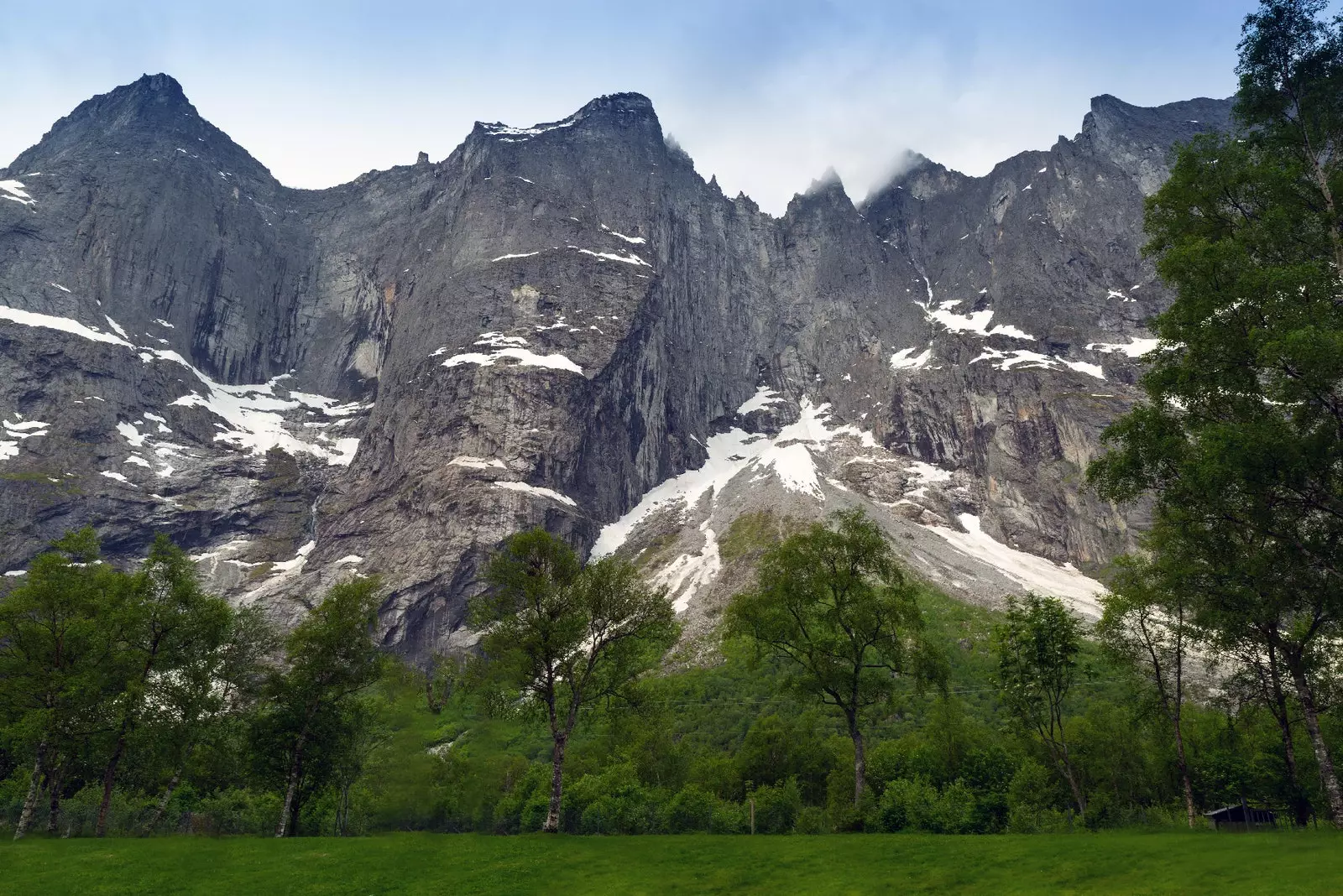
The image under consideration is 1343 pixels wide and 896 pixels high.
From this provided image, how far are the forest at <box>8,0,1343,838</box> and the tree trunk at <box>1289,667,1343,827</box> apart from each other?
105 mm

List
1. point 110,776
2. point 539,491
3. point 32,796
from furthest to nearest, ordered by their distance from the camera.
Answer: point 539,491, point 110,776, point 32,796

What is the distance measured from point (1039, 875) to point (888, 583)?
16.7m

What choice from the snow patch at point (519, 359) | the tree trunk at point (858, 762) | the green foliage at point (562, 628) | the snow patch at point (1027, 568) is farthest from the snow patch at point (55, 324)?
the tree trunk at point (858, 762)

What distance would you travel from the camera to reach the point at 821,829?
118ft

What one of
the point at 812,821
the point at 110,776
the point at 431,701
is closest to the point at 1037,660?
the point at 812,821

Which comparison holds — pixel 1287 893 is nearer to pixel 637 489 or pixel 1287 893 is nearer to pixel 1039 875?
pixel 1039 875

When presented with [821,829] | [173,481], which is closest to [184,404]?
[173,481]

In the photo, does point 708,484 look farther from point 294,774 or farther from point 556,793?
point 556,793

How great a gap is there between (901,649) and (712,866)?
15099 millimetres

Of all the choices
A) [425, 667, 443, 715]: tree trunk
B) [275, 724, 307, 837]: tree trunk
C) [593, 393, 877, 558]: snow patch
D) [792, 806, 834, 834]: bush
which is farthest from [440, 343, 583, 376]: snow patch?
[792, 806, 834, 834]: bush

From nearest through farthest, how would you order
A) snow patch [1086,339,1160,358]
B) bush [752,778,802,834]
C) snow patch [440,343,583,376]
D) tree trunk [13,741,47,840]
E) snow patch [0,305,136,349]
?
tree trunk [13,741,47,840] → bush [752,778,802,834] → snow patch [0,305,136,349] → snow patch [440,343,583,376] → snow patch [1086,339,1160,358]

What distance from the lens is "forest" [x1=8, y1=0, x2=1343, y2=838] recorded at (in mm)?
23094

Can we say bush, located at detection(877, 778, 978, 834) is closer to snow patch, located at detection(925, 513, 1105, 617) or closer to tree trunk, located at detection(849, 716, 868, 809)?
tree trunk, located at detection(849, 716, 868, 809)

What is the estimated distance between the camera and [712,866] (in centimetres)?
2245
